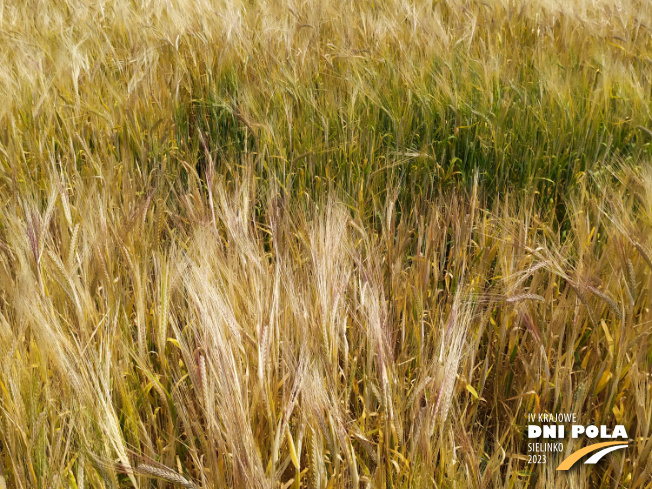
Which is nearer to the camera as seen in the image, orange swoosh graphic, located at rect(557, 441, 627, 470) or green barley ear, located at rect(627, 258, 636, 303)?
orange swoosh graphic, located at rect(557, 441, 627, 470)

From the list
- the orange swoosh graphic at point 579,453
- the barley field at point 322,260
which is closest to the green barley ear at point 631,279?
the barley field at point 322,260

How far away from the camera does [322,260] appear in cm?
90

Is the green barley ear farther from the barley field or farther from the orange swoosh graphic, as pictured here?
the orange swoosh graphic

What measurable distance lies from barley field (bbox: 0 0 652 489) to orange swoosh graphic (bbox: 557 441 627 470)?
21mm

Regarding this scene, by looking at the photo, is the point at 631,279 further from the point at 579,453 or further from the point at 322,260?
the point at 322,260

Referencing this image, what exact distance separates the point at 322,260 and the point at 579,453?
0.48 meters

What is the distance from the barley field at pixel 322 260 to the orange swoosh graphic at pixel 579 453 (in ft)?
0.07

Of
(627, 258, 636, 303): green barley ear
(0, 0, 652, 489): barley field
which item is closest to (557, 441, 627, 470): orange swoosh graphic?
(0, 0, 652, 489): barley field

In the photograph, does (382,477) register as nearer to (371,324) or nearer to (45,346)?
(371,324)

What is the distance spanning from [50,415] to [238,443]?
33 centimetres

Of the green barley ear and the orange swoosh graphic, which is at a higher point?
the green barley ear

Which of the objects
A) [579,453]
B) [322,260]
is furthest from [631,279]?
[322,260]

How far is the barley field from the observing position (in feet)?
2.52

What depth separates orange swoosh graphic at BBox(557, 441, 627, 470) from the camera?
31.0 inches
